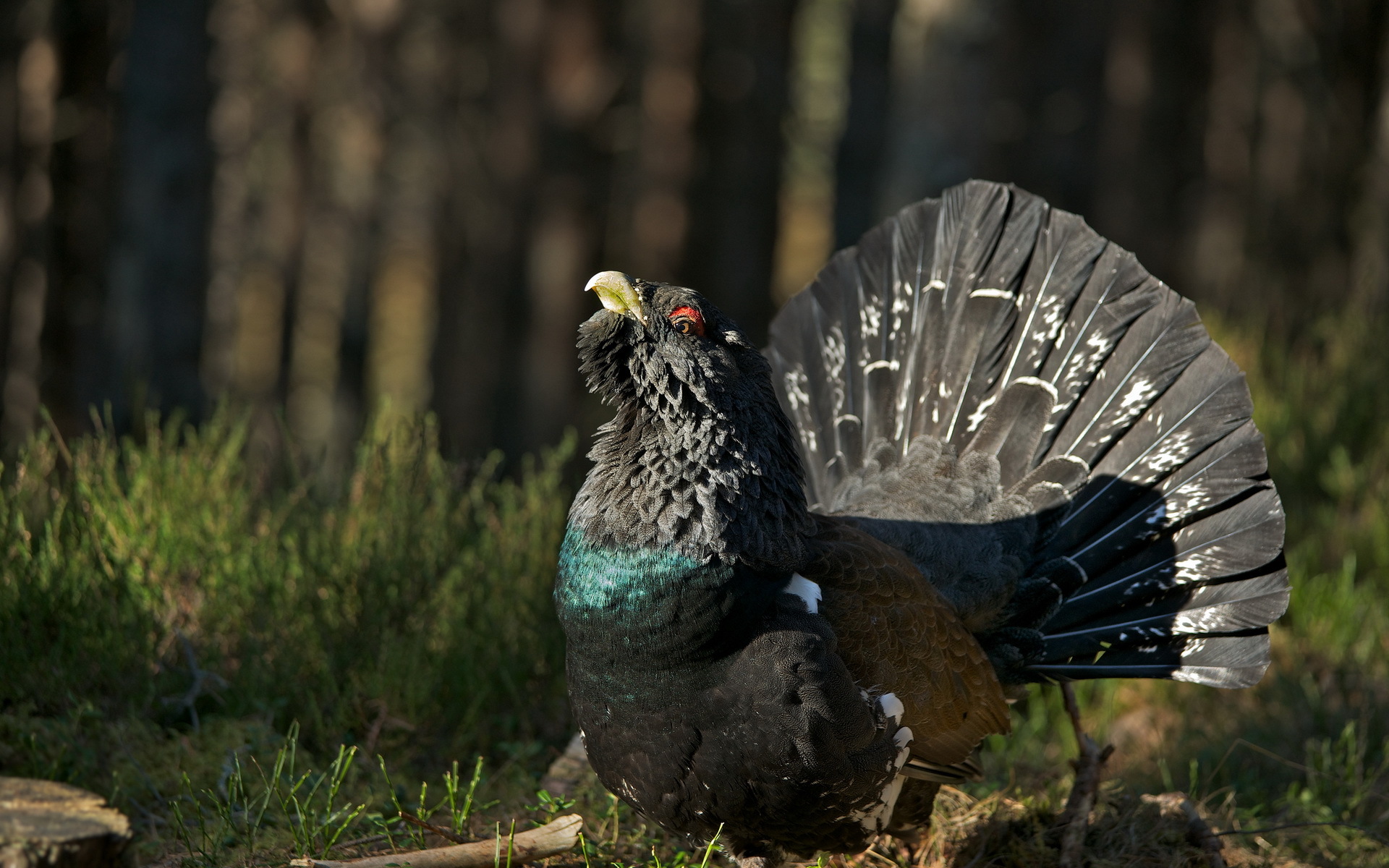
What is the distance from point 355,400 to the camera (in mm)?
13000

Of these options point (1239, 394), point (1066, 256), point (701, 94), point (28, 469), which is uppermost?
point (701, 94)

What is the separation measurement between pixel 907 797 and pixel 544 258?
787 cm

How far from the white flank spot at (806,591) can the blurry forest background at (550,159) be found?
271 cm

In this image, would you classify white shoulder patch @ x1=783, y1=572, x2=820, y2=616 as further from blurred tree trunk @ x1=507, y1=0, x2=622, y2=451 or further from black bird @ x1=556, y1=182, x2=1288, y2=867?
blurred tree trunk @ x1=507, y1=0, x2=622, y2=451

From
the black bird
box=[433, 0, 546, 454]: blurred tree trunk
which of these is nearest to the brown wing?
the black bird

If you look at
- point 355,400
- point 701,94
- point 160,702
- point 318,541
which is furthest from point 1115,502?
point 355,400

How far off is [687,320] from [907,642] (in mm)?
1079

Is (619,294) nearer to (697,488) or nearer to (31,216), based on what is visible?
(697,488)

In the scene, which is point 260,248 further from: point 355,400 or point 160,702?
point 160,702

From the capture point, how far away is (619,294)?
9.68 feet

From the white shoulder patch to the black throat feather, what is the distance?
4 centimetres

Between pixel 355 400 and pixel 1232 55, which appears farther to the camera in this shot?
pixel 1232 55

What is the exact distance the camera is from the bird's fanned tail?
11.6 ft

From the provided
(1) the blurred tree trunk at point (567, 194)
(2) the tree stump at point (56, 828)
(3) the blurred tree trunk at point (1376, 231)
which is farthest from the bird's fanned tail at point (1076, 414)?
(1) the blurred tree trunk at point (567, 194)
